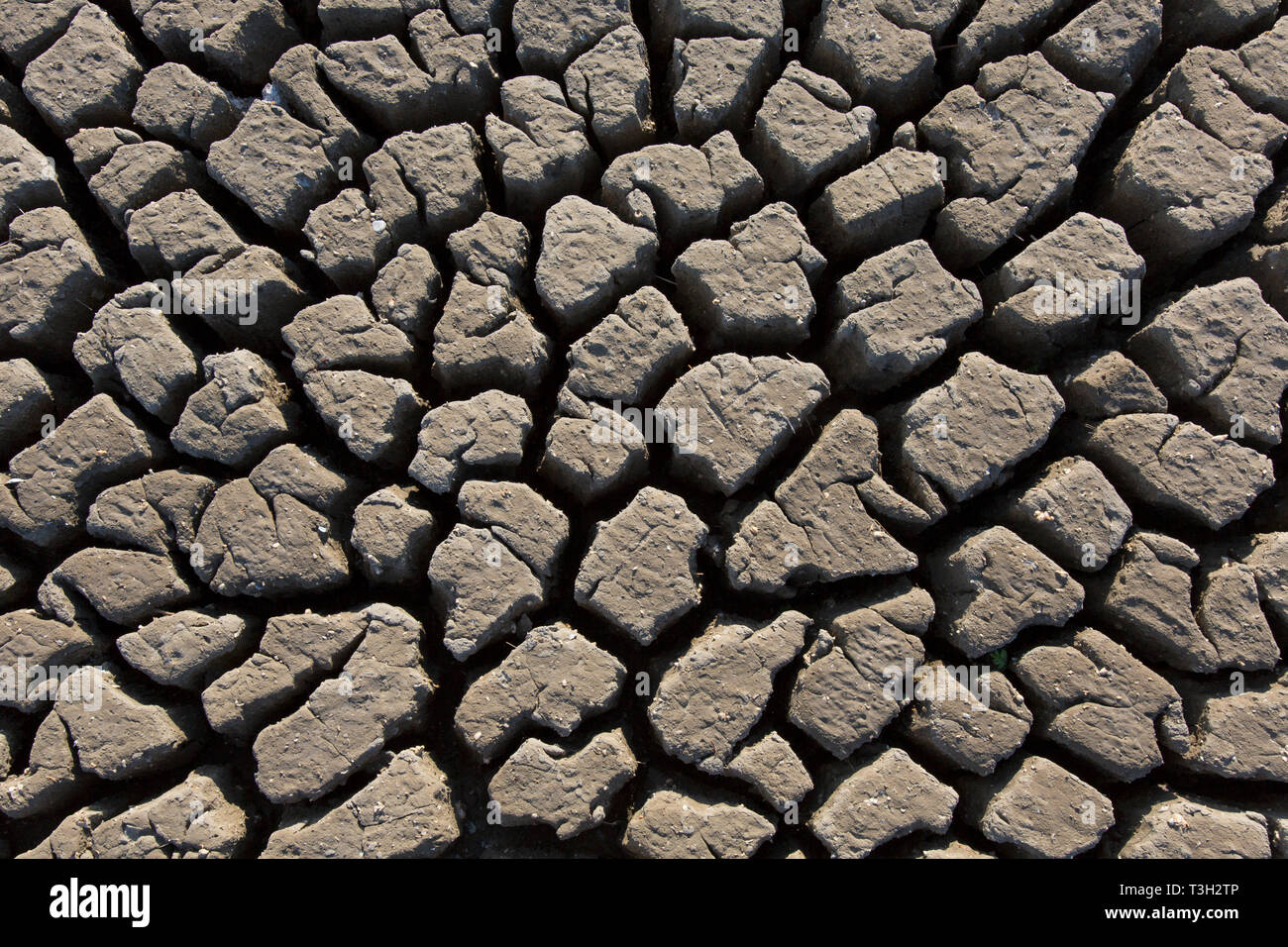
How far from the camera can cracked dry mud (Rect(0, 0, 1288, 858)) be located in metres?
2.02

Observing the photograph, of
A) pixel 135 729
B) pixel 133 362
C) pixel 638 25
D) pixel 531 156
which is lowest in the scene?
pixel 135 729

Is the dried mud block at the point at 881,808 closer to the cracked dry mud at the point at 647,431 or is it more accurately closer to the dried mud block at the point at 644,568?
the cracked dry mud at the point at 647,431

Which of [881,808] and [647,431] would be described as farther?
[647,431]

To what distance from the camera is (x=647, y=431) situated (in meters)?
2.12

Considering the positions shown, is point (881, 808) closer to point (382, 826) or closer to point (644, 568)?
point (644, 568)

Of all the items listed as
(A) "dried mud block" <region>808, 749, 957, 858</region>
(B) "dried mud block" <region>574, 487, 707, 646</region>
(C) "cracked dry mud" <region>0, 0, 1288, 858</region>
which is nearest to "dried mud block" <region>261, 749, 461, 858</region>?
(C) "cracked dry mud" <region>0, 0, 1288, 858</region>

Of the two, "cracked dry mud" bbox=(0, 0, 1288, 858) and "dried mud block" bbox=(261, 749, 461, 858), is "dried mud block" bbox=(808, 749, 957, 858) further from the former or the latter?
"dried mud block" bbox=(261, 749, 461, 858)

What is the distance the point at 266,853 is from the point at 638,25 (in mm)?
2542

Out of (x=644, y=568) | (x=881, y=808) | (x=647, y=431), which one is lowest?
(x=881, y=808)

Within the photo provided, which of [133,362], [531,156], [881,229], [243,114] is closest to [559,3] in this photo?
[531,156]

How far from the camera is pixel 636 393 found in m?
2.12

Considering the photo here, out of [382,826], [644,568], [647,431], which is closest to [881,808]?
[644,568]

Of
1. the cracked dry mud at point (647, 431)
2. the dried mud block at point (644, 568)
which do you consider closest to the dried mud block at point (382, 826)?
the cracked dry mud at point (647, 431)

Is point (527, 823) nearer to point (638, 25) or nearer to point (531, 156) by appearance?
point (531, 156)
